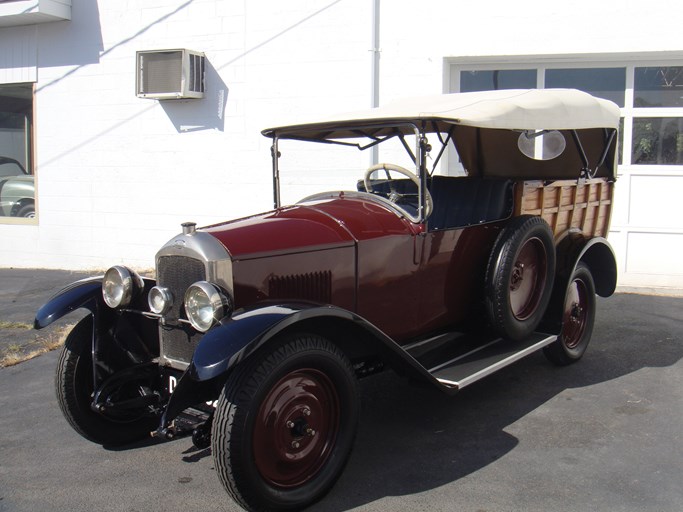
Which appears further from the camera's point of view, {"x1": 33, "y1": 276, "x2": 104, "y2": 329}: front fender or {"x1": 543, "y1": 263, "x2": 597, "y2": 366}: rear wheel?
{"x1": 543, "y1": 263, "x2": 597, "y2": 366}: rear wheel

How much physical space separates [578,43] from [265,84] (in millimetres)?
3549

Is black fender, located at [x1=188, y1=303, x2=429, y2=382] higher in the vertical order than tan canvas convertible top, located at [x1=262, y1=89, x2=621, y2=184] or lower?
lower

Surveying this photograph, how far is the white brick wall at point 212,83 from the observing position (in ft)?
24.3

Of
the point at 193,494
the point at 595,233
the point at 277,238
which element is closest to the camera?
the point at 193,494

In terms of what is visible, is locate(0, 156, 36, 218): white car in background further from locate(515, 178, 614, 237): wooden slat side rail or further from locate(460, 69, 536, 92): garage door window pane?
locate(515, 178, 614, 237): wooden slat side rail

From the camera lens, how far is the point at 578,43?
7.27 m

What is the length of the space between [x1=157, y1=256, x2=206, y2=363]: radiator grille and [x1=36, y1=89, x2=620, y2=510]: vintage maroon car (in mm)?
10

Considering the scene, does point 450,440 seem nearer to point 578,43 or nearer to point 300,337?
point 300,337

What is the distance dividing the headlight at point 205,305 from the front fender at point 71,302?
0.83m

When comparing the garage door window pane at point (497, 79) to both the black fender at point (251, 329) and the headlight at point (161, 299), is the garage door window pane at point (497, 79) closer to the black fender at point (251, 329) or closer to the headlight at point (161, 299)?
the black fender at point (251, 329)

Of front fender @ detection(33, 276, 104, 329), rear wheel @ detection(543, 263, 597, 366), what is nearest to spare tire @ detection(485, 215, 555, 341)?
rear wheel @ detection(543, 263, 597, 366)

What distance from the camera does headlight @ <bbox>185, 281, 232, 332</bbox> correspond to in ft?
10.2

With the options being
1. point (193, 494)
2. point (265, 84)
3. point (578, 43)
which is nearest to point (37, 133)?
point (265, 84)

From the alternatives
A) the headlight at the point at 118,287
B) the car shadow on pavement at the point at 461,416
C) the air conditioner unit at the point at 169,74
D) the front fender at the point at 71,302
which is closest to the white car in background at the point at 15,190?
the air conditioner unit at the point at 169,74
